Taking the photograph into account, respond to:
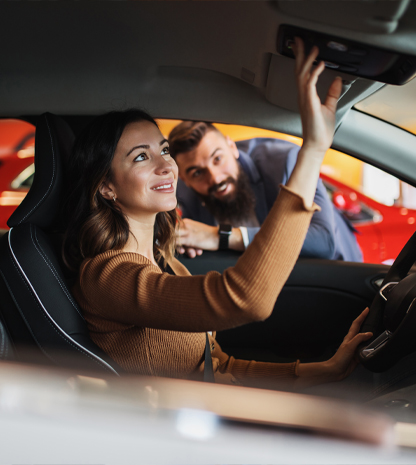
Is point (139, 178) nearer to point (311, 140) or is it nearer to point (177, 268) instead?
point (177, 268)

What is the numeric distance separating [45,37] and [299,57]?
80cm

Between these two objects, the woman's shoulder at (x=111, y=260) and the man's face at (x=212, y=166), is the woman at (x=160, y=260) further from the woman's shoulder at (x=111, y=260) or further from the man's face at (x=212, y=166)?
the man's face at (x=212, y=166)

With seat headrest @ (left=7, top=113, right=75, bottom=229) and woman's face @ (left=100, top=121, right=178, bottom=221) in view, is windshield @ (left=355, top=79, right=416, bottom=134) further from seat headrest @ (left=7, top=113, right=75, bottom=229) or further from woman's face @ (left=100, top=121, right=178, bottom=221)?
seat headrest @ (left=7, top=113, right=75, bottom=229)

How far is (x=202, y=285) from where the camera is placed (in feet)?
3.23

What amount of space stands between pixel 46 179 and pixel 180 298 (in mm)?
693

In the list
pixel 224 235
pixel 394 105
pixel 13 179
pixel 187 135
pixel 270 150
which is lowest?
pixel 13 179

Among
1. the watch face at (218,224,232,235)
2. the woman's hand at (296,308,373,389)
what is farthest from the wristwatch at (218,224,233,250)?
the woman's hand at (296,308,373,389)

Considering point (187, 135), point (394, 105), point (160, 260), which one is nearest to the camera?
point (394, 105)

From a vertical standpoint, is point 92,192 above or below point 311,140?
below

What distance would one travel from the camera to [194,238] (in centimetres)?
200

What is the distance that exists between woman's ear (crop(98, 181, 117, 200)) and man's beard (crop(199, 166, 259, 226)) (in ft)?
4.70

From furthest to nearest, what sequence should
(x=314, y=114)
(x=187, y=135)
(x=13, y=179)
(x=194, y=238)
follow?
1. (x=13, y=179)
2. (x=187, y=135)
3. (x=194, y=238)
4. (x=314, y=114)

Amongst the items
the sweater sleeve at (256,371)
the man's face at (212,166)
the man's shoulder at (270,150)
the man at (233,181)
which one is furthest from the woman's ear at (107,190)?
the man's shoulder at (270,150)

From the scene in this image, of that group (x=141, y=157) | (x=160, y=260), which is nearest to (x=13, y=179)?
(x=160, y=260)
